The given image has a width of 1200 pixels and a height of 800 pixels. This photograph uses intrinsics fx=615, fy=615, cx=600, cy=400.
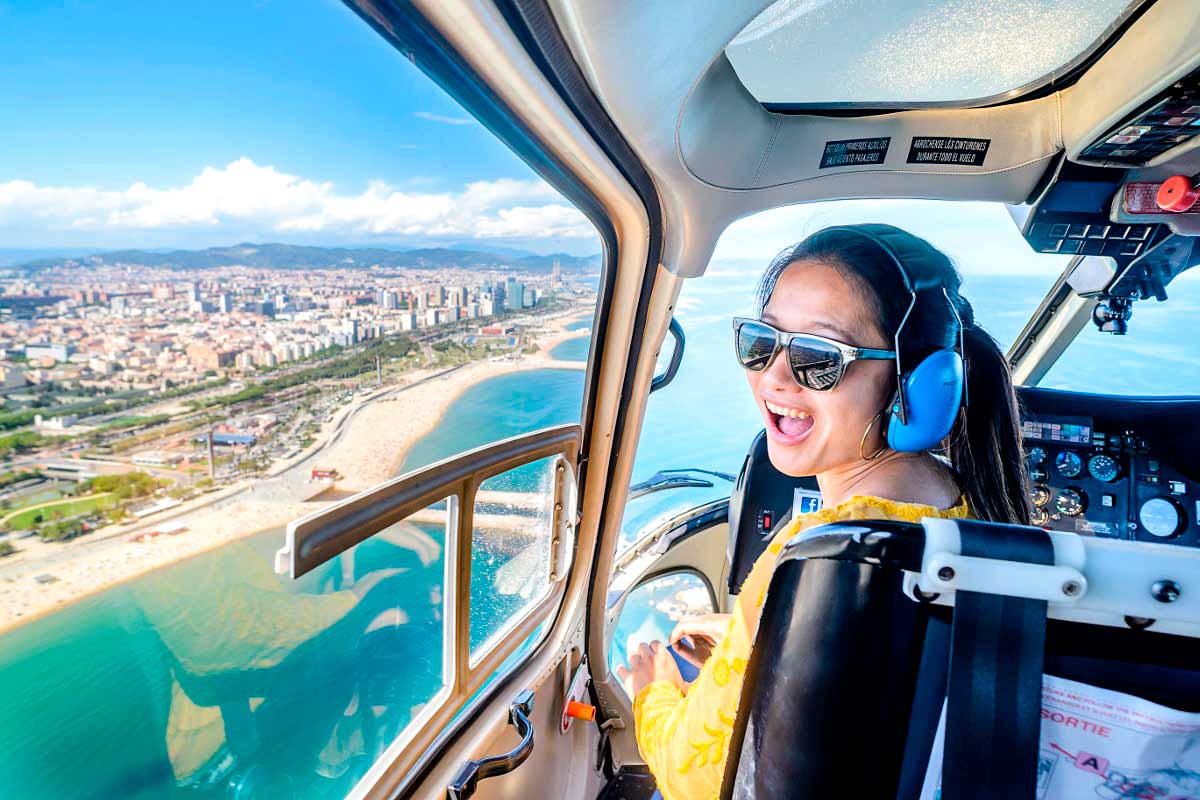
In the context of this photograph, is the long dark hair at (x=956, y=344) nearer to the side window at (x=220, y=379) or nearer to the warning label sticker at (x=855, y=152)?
the warning label sticker at (x=855, y=152)

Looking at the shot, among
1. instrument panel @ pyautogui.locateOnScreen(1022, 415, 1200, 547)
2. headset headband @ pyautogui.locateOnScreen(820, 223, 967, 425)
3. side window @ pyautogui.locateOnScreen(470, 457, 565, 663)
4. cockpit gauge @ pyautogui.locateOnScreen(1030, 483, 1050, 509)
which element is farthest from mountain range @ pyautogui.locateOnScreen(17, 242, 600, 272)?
cockpit gauge @ pyautogui.locateOnScreen(1030, 483, 1050, 509)

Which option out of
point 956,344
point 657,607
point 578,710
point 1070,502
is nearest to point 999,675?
point 956,344

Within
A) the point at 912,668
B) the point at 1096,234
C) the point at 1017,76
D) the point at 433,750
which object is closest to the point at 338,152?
the point at 912,668

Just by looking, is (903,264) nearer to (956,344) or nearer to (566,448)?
(956,344)

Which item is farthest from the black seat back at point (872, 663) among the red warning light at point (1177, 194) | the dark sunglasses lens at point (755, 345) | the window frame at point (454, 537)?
the red warning light at point (1177, 194)

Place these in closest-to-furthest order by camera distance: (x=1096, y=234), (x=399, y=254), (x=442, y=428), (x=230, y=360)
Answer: (x=230, y=360) → (x=399, y=254) → (x=442, y=428) → (x=1096, y=234)

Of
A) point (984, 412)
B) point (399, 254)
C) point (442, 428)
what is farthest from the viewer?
point (442, 428)

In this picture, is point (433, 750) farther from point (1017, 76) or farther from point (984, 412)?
point (1017, 76)
